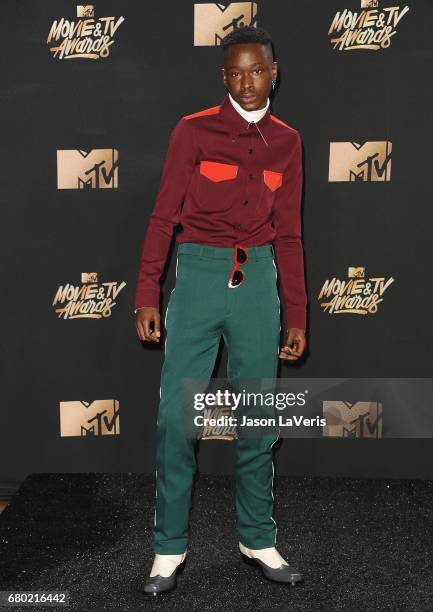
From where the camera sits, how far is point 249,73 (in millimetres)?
2354

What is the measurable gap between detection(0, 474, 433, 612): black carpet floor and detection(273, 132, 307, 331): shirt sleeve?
2.98ft

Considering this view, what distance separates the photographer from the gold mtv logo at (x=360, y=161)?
10.6 ft

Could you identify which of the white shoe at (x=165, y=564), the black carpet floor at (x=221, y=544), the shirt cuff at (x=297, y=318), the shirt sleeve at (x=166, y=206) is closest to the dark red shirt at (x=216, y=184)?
the shirt sleeve at (x=166, y=206)

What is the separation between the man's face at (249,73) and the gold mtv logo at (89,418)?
167cm

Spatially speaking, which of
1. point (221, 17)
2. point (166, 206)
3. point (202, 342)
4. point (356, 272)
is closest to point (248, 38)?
point (166, 206)

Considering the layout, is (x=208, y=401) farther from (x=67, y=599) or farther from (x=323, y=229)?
(x=67, y=599)

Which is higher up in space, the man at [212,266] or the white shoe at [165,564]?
the man at [212,266]

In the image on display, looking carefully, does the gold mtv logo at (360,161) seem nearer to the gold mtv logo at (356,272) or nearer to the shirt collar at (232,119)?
the gold mtv logo at (356,272)

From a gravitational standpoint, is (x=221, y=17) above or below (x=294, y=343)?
above

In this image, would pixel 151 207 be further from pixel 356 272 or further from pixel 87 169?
pixel 356 272

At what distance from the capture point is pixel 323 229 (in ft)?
10.8

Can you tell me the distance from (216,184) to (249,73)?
0.37m

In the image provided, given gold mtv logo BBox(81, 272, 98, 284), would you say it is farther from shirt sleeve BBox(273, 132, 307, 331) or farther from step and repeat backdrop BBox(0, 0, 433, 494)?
shirt sleeve BBox(273, 132, 307, 331)
